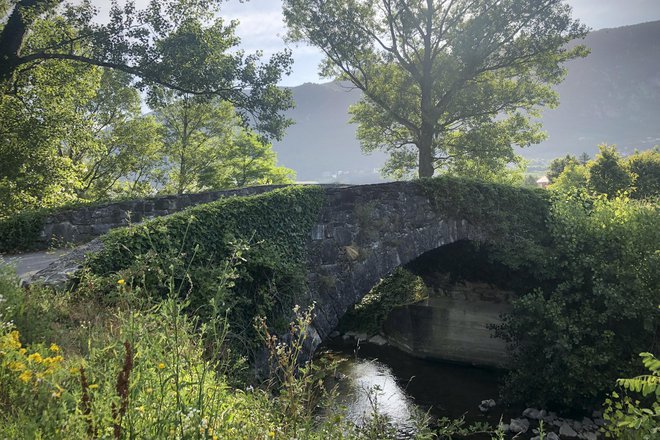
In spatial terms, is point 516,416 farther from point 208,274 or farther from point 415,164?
point 415,164

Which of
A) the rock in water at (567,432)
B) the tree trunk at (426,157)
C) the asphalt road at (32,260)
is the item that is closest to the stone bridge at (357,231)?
the asphalt road at (32,260)

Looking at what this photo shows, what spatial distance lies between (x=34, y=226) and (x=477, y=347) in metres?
13.5

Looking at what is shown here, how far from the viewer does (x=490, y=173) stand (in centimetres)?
2033

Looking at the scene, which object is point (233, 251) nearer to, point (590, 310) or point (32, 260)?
point (32, 260)

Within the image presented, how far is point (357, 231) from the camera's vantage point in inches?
350

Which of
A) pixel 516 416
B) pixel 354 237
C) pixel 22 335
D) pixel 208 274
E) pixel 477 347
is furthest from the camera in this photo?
pixel 477 347

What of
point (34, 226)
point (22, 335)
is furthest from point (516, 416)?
point (34, 226)

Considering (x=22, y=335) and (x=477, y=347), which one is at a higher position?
(x=22, y=335)

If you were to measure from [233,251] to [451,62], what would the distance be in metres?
15.2

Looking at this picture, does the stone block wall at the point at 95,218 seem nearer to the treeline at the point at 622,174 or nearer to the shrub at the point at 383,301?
the shrub at the point at 383,301

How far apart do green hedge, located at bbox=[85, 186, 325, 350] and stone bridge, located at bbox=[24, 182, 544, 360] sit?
0.51 metres

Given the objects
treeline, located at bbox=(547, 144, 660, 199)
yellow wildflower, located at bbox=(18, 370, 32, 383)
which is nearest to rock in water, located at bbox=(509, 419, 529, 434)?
yellow wildflower, located at bbox=(18, 370, 32, 383)

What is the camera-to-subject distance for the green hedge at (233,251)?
15.5 ft

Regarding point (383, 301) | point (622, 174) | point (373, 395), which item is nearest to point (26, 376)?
point (373, 395)
